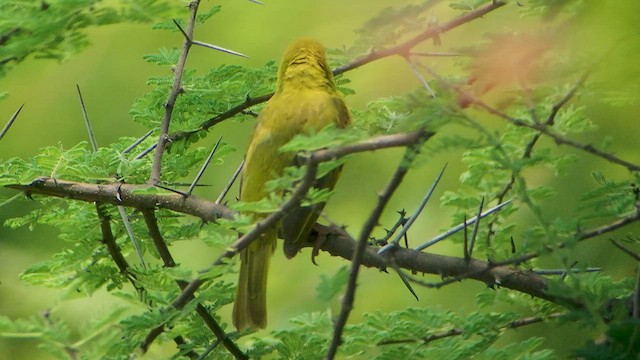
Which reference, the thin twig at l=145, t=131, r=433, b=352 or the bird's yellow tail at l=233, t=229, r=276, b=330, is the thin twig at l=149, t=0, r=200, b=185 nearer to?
the bird's yellow tail at l=233, t=229, r=276, b=330

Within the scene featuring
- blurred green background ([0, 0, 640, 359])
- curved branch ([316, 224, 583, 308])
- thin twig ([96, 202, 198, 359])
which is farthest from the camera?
blurred green background ([0, 0, 640, 359])

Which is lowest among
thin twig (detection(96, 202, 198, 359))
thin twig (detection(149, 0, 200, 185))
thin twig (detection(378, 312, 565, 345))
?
thin twig (detection(378, 312, 565, 345))

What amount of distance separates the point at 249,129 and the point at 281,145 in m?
2.88

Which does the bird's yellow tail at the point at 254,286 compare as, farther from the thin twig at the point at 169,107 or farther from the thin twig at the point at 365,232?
the thin twig at the point at 365,232

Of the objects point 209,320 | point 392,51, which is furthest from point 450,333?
point 392,51

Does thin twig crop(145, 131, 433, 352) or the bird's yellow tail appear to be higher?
the bird's yellow tail

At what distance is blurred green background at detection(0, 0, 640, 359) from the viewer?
4848 mm

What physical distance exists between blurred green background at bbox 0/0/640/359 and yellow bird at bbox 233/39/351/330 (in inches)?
25.8

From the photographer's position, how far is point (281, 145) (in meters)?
3.27

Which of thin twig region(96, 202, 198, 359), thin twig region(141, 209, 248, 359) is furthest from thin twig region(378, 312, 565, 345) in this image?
thin twig region(96, 202, 198, 359)

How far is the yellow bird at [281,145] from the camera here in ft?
10.3

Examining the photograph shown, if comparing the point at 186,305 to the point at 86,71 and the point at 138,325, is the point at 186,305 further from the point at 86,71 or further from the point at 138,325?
the point at 86,71

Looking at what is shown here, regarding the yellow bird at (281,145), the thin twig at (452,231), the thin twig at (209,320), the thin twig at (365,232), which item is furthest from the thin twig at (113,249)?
the thin twig at (365,232)

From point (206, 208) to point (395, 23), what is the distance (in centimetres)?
→ 87
